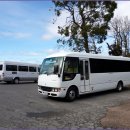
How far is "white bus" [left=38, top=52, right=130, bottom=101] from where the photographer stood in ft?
49.2

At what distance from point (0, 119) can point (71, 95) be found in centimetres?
612

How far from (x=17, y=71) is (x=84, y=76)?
53.2 ft

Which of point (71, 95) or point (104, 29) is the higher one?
point (104, 29)

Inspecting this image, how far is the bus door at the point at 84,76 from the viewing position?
1628cm

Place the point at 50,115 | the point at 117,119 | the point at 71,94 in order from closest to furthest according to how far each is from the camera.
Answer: the point at 117,119 < the point at 50,115 < the point at 71,94

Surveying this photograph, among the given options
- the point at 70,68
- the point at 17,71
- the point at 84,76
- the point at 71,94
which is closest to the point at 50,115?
the point at 71,94

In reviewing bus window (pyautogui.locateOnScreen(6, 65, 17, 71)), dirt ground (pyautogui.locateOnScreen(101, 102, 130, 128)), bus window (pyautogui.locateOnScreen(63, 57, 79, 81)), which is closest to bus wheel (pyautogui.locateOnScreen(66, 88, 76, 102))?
bus window (pyautogui.locateOnScreen(63, 57, 79, 81))

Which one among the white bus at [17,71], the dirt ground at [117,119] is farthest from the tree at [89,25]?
the dirt ground at [117,119]

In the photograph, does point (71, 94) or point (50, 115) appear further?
point (71, 94)

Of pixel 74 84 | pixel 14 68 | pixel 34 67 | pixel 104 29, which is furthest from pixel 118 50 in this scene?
pixel 74 84

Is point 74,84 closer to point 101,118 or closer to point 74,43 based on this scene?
point 101,118

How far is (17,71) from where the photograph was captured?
3141 centimetres

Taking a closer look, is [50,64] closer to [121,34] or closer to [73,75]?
[73,75]

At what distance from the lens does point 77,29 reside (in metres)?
37.1
